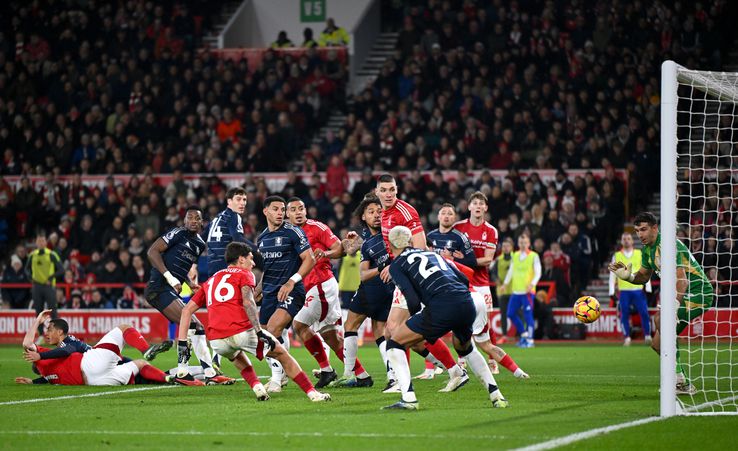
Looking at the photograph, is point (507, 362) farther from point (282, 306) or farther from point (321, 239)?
point (282, 306)

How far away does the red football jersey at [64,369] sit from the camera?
1414 cm

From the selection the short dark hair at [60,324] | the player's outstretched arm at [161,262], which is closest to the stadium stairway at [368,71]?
the player's outstretched arm at [161,262]

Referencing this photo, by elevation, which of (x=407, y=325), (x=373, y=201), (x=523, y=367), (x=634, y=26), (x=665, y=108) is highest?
(x=634, y=26)

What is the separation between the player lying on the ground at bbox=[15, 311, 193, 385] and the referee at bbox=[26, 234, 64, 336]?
1029 cm

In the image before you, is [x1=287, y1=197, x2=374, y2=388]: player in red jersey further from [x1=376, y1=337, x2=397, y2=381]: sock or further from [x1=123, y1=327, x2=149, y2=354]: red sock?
[x1=123, y1=327, x2=149, y2=354]: red sock

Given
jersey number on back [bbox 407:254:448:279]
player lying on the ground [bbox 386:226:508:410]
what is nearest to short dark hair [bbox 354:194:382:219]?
player lying on the ground [bbox 386:226:508:410]

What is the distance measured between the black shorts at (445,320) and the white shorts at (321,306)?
10.5 feet

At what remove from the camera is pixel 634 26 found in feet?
94.5

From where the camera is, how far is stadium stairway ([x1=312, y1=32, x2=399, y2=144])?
32.2 metres

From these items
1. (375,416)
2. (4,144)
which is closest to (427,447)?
(375,416)

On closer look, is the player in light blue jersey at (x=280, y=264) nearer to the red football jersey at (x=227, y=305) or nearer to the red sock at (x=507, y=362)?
the red football jersey at (x=227, y=305)

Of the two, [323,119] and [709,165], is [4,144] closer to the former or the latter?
[323,119]

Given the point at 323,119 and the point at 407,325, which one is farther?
the point at 323,119

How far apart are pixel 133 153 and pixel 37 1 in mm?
7974
